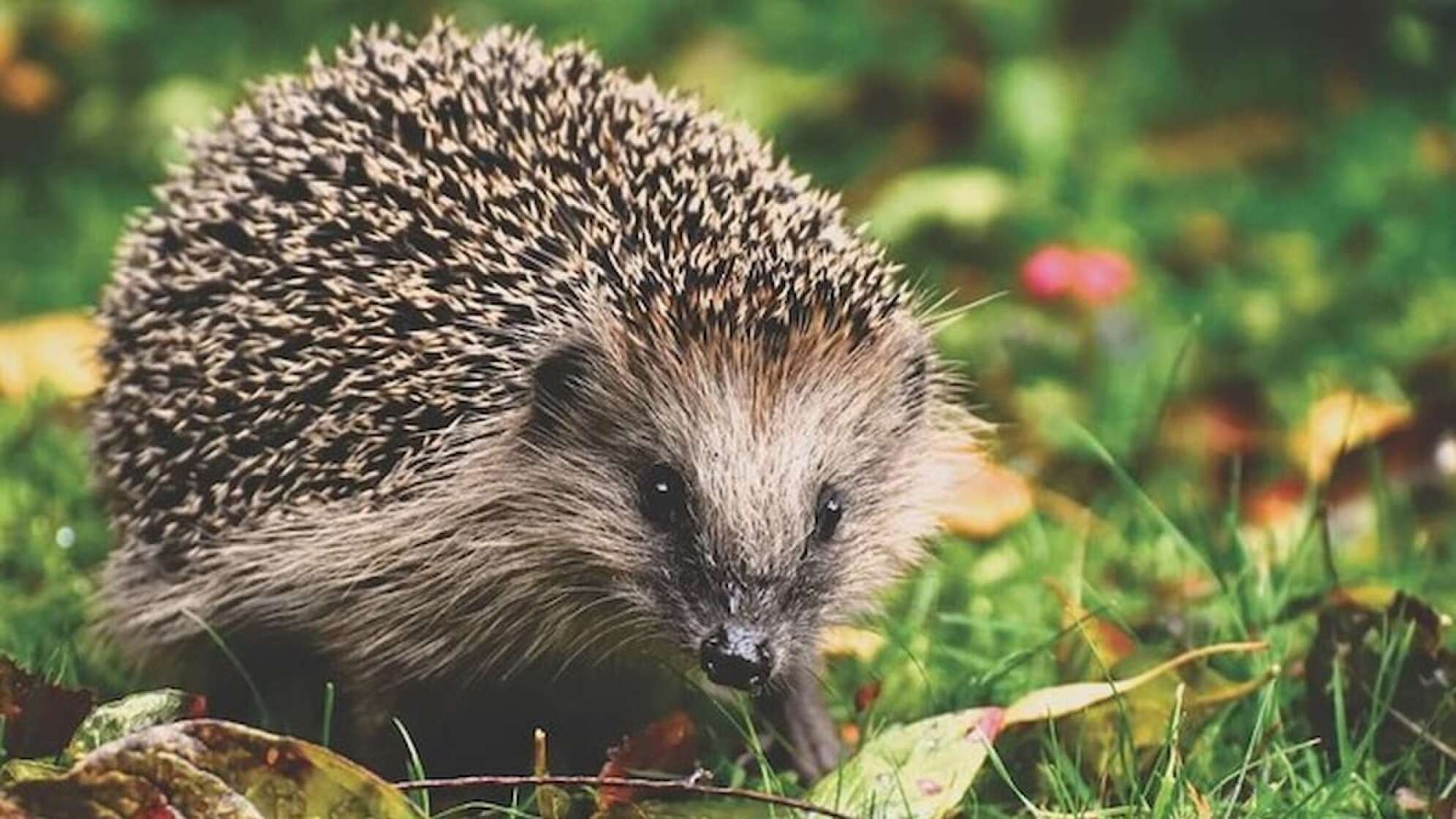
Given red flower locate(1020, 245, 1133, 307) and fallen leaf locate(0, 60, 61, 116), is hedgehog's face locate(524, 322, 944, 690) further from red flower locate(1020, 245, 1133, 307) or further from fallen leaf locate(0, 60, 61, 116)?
fallen leaf locate(0, 60, 61, 116)

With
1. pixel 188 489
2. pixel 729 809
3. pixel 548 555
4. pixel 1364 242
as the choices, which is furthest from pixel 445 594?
pixel 1364 242

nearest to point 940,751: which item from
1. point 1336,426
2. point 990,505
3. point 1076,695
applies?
point 1076,695

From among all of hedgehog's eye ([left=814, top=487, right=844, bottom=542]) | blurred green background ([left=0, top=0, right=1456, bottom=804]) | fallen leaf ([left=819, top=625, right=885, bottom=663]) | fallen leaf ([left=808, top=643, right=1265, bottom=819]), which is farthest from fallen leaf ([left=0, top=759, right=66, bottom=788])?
fallen leaf ([left=819, top=625, right=885, bottom=663])

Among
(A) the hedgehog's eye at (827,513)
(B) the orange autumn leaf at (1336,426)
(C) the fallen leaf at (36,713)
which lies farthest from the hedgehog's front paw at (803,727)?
(B) the orange autumn leaf at (1336,426)

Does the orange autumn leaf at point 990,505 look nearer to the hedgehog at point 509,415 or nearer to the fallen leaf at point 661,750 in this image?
the hedgehog at point 509,415

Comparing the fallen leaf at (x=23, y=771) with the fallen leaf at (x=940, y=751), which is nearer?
the fallen leaf at (x=23, y=771)
